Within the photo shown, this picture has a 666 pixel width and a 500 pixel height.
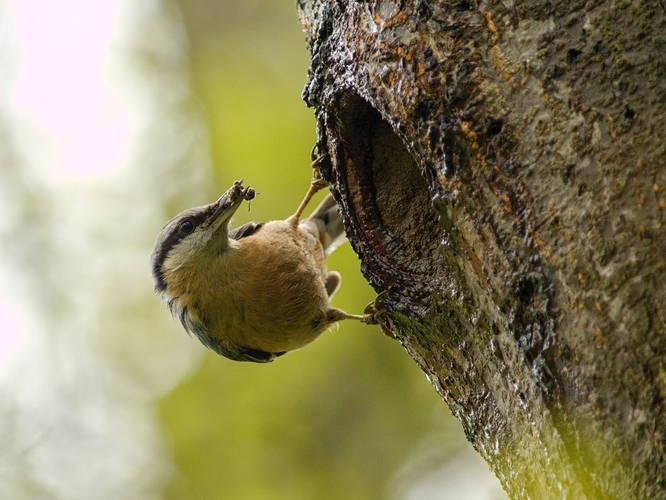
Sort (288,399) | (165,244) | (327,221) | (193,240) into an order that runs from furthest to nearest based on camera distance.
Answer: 1. (288,399)
2. (327,221)
3. (165,244)
4. (193,240)

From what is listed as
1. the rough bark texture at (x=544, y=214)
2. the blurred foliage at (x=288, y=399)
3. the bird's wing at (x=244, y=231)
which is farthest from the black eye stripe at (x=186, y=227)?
the rough bark texture at (x=544, y=214)

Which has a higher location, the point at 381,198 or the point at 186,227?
the point at 186,227

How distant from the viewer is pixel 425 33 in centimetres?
207

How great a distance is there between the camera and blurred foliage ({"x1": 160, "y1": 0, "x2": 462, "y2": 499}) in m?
5.56

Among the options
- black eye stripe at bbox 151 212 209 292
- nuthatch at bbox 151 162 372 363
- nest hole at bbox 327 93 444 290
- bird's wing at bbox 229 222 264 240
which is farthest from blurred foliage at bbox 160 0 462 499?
nest hole at bbox 327 93 444 290

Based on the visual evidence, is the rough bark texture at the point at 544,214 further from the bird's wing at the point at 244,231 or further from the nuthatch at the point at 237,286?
the bird's wing at the point at 244,231

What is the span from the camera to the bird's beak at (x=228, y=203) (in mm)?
3645

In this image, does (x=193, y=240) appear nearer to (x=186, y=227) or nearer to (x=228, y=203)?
(x=186, y=227)

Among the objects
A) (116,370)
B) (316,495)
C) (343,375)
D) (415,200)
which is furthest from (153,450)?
(415,200)

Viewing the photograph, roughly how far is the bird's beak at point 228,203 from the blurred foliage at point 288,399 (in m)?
1.50

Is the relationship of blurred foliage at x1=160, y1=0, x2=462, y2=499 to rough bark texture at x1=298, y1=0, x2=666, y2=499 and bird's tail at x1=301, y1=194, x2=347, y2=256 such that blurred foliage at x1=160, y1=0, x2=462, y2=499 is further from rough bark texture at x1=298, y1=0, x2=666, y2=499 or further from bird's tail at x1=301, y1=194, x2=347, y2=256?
rough bark texture at x1=298, y1=0, x2=666, y2=499

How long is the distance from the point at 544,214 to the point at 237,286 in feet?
7.92

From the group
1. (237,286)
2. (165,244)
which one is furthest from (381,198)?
(165,244)

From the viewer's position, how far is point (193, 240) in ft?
13.0
